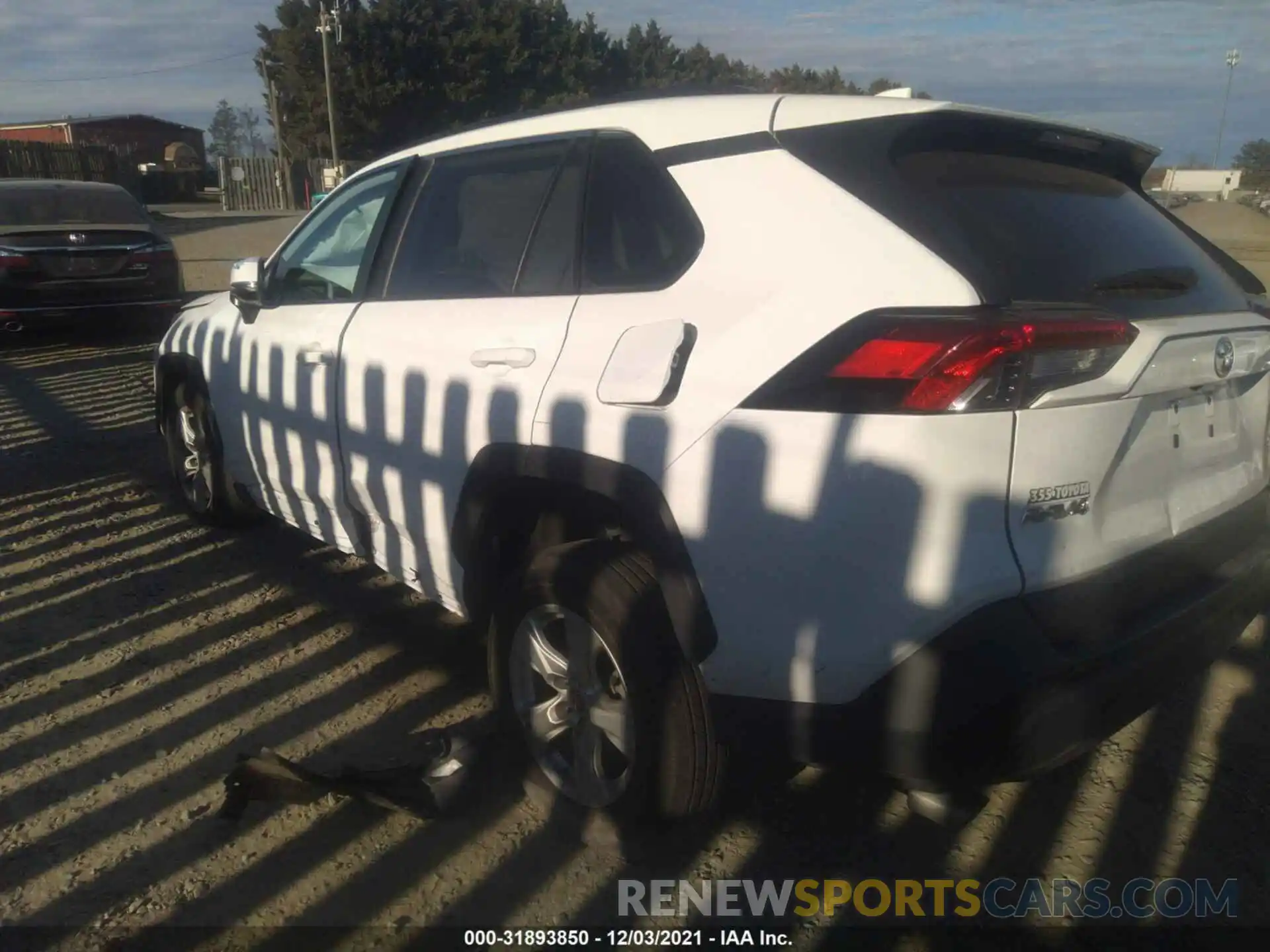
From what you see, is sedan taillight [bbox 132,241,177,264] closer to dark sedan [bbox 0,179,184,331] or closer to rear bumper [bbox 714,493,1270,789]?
dark sedan [bbox 0,179,184,331]

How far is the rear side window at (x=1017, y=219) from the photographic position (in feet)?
7.34

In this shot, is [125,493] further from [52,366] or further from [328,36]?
[328,36]

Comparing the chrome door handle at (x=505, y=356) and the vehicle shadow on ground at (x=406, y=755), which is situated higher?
the chrome door handle at (x=505, y=356)

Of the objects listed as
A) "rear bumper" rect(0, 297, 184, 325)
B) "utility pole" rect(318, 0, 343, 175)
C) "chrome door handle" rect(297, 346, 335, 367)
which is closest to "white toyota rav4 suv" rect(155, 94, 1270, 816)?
"chrome door handle" rect(297, 346, 335, 367)

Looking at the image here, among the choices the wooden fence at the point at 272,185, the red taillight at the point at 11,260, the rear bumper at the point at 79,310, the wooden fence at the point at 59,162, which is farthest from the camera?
the wooden fence at the point at 272,185

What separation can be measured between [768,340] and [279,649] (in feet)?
8.25

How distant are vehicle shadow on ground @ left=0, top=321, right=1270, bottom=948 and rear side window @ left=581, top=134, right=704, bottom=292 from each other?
0.36 m

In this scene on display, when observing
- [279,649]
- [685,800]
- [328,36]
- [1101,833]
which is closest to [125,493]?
[279,649]

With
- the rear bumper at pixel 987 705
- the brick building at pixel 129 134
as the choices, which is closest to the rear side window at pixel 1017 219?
the rear bumper at pixel 987 705

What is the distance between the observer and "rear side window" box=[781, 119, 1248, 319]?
88.0 inches

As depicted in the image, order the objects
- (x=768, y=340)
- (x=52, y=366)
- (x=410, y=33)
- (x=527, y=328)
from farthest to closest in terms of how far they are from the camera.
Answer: (x=410, y=33), (x=52, y=366), (x=527, y=328), (x=768, y=340)

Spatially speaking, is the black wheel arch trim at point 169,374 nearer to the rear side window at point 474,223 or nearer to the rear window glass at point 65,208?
the rear side window at point 474,223

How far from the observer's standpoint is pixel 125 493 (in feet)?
19.3

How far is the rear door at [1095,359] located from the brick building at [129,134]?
70.1m
